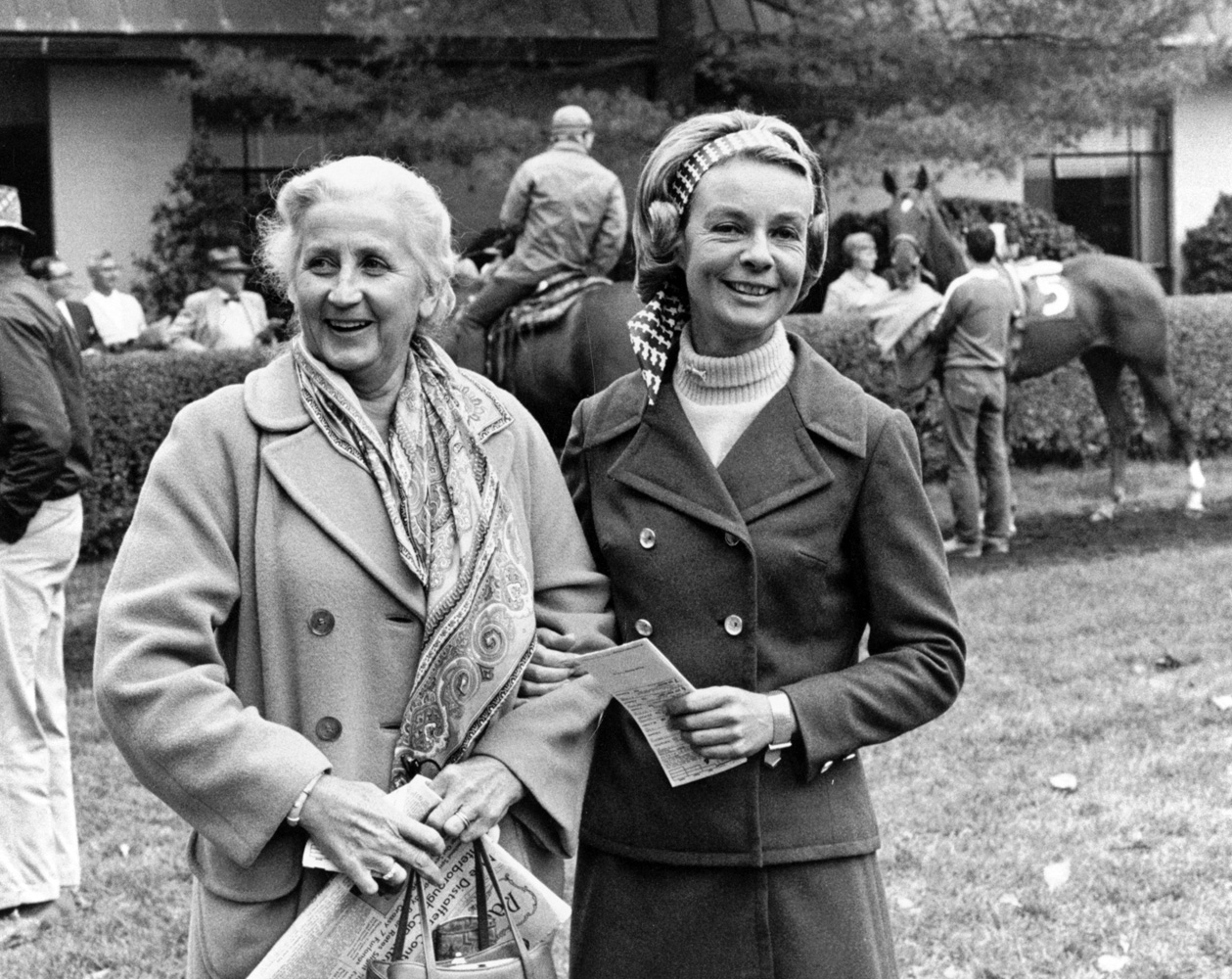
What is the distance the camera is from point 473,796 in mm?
2547

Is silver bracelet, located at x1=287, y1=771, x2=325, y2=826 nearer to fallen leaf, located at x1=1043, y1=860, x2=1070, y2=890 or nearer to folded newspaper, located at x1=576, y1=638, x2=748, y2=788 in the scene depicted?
folded newspaper, located at x1=576, y1=638, x2=748, y2=788

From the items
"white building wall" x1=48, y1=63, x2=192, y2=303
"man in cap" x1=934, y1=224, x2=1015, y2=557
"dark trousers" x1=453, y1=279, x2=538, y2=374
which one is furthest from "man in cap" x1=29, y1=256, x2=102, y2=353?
"man in cap" x1=934, y1=224, x2=1015, y2=557

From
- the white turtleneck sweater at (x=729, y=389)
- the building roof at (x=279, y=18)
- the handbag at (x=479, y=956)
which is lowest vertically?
the handbag at (x=479, y=956)

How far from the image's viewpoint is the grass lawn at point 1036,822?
16.9ft

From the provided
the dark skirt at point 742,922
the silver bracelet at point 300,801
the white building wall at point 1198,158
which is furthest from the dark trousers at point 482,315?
the white building wall at point 1198,158

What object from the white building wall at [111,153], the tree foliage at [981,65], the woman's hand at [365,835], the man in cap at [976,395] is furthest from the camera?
the white building wall at [111,153]

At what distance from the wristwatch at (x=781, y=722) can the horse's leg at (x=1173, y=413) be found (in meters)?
11.6

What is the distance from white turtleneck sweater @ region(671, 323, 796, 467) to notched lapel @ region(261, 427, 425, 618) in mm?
529

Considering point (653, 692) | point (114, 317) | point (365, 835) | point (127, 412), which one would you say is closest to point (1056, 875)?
point (653, 692)

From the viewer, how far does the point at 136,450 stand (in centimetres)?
1326

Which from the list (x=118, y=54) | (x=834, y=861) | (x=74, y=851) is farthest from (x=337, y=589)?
(x=118, y=54)

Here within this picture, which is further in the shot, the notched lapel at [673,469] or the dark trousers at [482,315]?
the dark trousers at [482,315]

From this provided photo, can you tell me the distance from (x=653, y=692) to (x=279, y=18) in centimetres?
1550

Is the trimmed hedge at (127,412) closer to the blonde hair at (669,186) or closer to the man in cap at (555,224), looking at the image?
the man in cap at (555,224)
